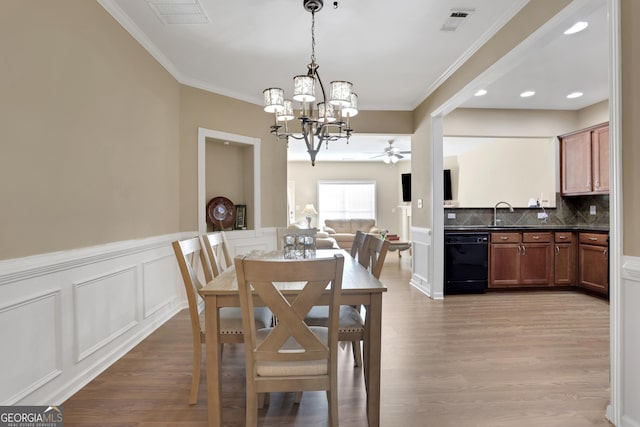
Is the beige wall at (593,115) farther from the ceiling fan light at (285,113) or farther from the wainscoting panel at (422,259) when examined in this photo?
the ceiling fan light at (285,113)

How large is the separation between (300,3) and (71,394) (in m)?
3.13

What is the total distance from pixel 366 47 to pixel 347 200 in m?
7.90

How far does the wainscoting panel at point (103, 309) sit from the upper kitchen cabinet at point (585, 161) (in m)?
5.59

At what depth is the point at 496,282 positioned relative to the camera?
493 cm

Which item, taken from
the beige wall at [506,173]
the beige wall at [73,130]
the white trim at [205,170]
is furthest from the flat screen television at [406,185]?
the beige wall at [73,130]

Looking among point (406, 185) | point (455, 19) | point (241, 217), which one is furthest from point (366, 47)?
point (406, 185)

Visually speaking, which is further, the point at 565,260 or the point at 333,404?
the point at 565,260

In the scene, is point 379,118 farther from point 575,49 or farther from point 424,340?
point 424,340

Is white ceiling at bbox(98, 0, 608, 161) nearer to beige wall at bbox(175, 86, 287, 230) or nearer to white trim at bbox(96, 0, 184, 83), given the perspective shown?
white trim at bbox(96, 0, 184, 83)

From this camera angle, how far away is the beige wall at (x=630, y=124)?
→ 175 centimetres

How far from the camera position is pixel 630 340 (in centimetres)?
179

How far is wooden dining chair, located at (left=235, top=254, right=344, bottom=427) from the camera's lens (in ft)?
4.91

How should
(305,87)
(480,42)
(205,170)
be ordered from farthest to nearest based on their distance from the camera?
(205,170), (480,42), (305,87)

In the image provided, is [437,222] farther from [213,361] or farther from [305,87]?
[213,361]
